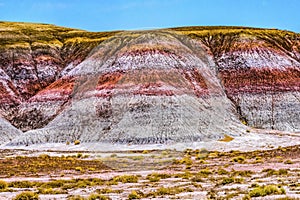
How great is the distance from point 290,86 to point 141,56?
2801cm

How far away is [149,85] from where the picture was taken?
8100 centimetres

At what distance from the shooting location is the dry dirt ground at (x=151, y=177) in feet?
91.6

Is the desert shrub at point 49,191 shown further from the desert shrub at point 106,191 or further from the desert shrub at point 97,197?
the desert shrub at point 97,197

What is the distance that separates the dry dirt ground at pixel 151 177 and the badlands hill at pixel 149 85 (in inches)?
422

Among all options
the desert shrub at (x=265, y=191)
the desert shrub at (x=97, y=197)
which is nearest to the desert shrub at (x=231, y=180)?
the desert shrub at (x=265, y=191)

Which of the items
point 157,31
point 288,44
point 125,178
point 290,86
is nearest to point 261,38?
point 288,44

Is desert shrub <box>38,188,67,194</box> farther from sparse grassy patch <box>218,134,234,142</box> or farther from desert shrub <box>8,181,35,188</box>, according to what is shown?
sparse grassy patch <box>218,134,234,142</box>

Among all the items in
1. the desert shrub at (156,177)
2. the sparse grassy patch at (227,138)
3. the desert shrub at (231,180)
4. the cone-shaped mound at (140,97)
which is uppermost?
the cone-shaped mound at (140,97)

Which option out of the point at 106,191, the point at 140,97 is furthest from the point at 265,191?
the point at 140,97

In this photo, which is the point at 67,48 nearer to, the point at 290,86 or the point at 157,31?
the point at 157,31

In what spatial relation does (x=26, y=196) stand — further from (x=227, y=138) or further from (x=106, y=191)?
(x=227, y=138)

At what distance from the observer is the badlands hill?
247 ft

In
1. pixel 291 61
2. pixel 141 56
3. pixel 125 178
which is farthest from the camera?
pixel 291 61

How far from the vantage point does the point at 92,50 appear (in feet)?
342
